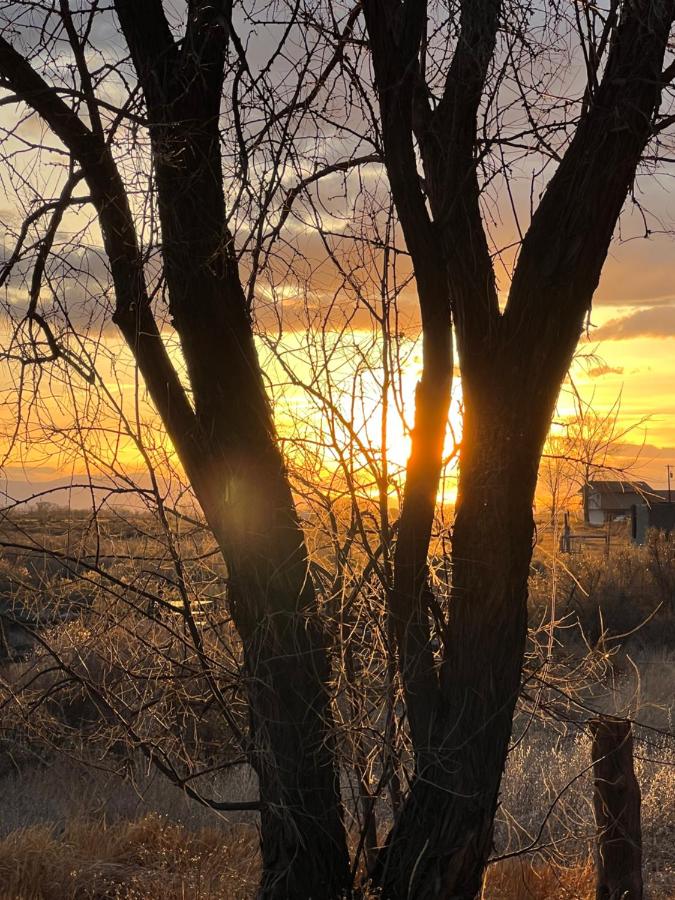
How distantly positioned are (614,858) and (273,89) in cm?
434

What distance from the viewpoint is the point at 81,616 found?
473 centimetres

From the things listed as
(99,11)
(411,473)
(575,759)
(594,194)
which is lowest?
(575,759)

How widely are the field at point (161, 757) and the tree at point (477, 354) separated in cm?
46

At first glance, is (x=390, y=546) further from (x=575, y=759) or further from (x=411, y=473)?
(x=575, y=759)

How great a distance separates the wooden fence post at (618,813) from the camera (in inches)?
208

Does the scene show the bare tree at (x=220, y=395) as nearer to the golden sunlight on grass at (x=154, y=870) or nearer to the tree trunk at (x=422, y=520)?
the tree trunk at (x=422, y=520)

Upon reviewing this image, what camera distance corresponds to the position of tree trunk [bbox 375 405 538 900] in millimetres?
3662

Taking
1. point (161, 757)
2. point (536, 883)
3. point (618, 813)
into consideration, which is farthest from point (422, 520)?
point (536, 883)

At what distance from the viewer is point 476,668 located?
12.1 ft

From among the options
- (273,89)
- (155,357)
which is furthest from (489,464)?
(273,89)

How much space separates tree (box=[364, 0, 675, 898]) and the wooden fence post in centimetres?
174

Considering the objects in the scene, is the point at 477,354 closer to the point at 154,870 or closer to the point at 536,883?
the point at 536,883

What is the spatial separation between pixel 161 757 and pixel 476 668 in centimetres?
159

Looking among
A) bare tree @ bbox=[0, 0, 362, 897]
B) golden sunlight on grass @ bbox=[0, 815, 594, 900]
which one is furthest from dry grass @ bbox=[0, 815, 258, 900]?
bare tree @ bbox=[0, 0, 362, 897]
